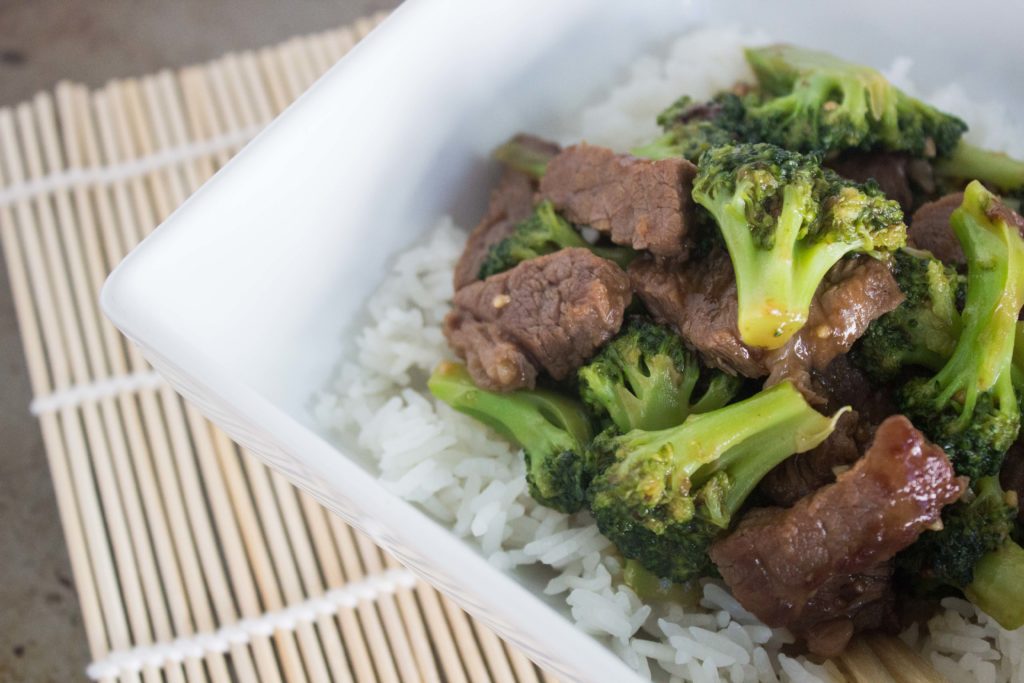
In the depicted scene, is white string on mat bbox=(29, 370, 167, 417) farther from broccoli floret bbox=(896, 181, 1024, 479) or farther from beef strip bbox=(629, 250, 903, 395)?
broccoli floret bbox=(896, 181, 1024, 479)

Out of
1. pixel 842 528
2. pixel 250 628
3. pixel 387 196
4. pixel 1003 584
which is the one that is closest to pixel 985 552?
pixel 1003 584

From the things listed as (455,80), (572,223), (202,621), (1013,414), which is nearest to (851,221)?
(1013,414)

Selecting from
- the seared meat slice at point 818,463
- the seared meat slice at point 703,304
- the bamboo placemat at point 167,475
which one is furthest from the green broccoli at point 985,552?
the bamboo placemat at point 167,475

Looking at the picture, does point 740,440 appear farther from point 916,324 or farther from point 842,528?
point 916,324

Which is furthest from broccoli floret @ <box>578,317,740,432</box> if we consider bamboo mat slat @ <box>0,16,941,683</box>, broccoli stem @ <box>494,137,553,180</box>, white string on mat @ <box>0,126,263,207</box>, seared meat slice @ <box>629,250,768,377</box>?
white string on mat @ <box>0,126,263,207</box>

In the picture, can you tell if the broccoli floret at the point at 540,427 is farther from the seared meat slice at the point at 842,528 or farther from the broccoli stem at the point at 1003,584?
the broccoli stem at the point at 1003,584

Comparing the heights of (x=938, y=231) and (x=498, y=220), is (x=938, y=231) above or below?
above
